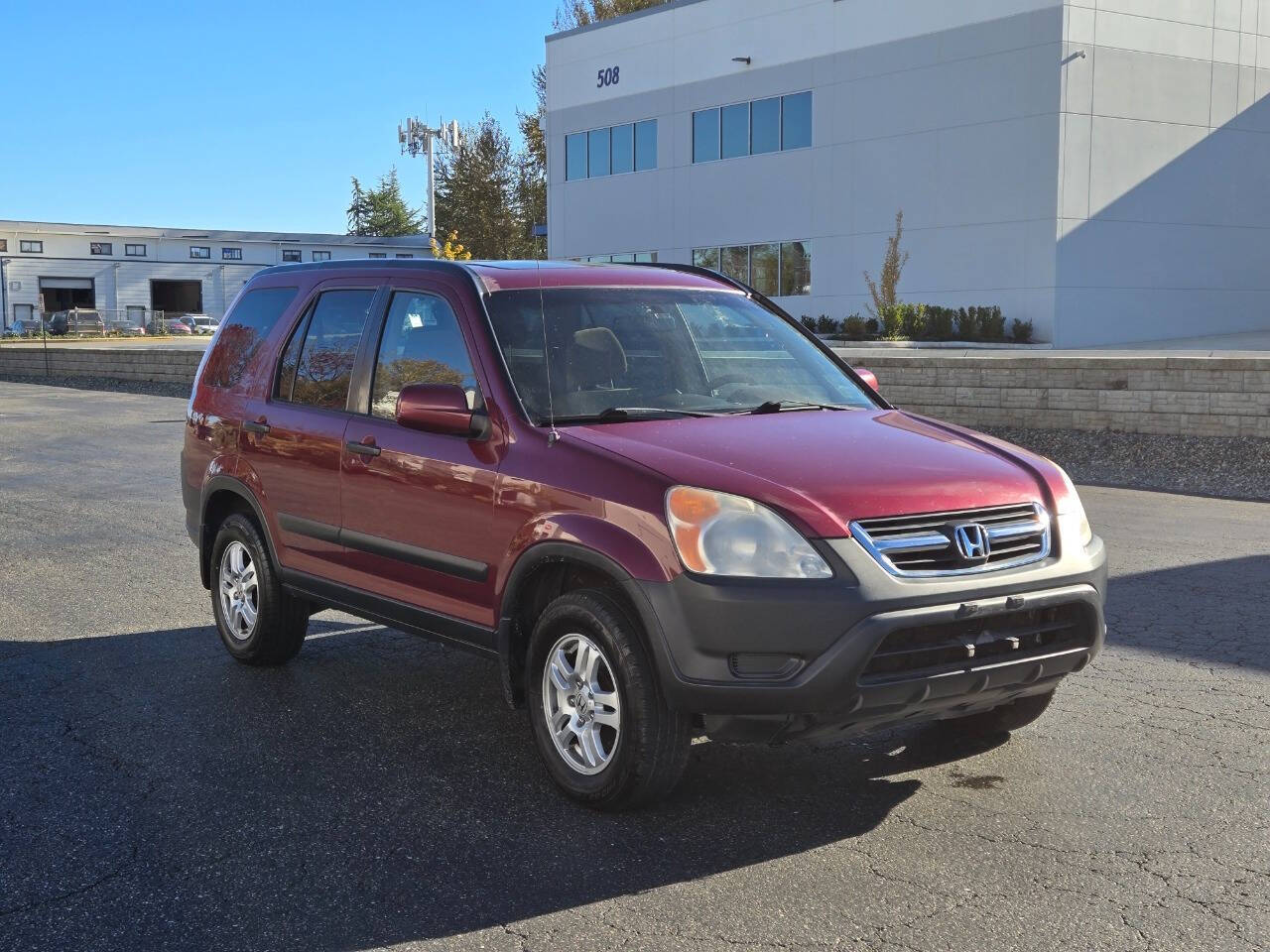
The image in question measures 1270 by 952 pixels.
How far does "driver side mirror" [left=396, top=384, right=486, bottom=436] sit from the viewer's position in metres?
4.93

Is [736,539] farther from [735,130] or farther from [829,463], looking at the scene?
[735,130]

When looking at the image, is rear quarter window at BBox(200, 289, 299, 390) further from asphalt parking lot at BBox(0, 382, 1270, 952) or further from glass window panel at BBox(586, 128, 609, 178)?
glass window panel at BBox(586, 128, 609, 178)

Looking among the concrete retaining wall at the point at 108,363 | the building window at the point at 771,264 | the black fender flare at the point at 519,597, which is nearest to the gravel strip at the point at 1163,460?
the black fender flare at the point at 519,597

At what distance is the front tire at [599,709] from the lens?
14.0 feet

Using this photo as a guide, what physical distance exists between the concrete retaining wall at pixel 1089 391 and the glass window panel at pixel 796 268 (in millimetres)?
24748

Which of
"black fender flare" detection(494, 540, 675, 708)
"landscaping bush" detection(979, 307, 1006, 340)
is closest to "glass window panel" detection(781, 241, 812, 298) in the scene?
"landscaping bush" detection(979, 307, 1006, 340)

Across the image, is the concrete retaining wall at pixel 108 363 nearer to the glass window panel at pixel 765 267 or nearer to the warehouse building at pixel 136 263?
the glass window panel at pixel 765 267

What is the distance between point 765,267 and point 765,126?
14.7 ft

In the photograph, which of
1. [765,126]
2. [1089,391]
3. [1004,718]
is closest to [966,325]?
[765,126]

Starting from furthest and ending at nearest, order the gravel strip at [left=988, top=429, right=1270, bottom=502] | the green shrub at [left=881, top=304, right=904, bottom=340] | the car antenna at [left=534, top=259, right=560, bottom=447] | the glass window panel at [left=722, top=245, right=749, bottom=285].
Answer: the glass window panel at [left=722, top=245, right=749, bottom=285], the green shrub at [left=881, top=304, right=904, bottom=340], the gravel strip at [left=988, top=429, right=1270, bottom=502], the car antenna at [left=534, top=259, right=560, bottom=447]

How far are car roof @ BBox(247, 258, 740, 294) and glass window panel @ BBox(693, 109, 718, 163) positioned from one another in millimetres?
40394

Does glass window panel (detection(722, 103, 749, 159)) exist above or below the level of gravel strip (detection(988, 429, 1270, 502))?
above

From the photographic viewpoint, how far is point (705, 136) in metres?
45.6

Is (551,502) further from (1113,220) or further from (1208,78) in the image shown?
(1208,78)
